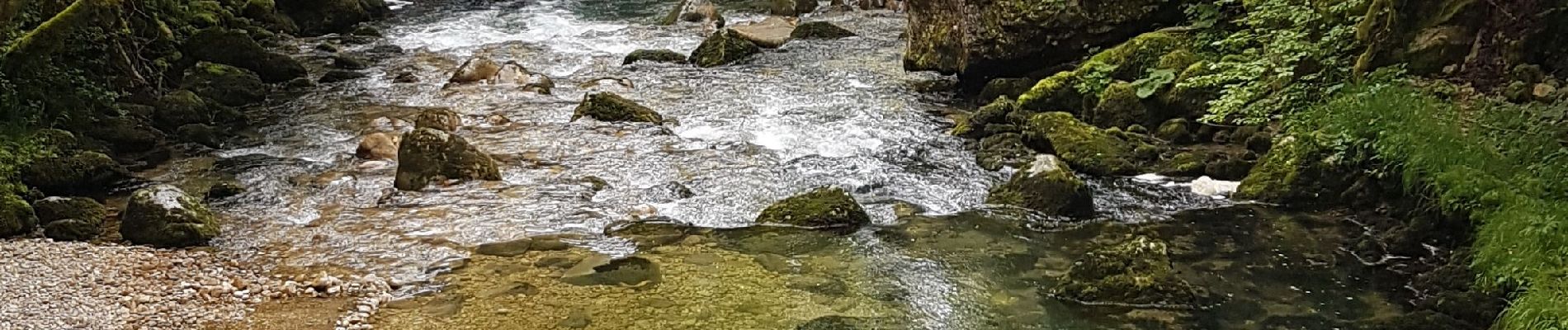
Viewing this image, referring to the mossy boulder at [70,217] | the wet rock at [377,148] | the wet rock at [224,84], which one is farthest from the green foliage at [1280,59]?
the wet rock at [224,84]

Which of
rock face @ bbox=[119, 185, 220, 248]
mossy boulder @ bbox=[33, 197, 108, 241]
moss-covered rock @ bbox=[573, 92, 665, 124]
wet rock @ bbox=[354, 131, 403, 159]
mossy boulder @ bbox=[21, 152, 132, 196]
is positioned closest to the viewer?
rock face @ bbox=[119, 185, 220, 248]

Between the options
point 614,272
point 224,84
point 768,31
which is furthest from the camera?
point 768,31

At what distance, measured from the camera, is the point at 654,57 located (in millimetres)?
18016

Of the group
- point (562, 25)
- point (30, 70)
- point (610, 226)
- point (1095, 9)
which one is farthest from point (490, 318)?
point (562, 25)

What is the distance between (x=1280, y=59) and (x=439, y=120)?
893cm

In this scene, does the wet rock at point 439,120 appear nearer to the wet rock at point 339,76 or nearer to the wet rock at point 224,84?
the wet rock at point 224,84

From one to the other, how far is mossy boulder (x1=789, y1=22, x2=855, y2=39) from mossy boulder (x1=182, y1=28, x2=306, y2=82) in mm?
7906

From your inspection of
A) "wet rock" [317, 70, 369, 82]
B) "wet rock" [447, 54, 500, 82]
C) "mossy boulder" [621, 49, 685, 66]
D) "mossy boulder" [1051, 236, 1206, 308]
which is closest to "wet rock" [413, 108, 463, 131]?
"wet rock" [447, 54, 500, 82]

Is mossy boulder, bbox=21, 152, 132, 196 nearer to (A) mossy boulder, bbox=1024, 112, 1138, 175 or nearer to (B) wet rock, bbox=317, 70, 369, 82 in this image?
(B) wet rock, bbox=317, 70, 369, 82

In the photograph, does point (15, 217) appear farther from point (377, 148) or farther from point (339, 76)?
point (339, 76)

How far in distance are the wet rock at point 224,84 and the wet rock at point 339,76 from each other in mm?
1013

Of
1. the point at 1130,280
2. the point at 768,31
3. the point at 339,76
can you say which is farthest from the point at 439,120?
the point at 1130,280

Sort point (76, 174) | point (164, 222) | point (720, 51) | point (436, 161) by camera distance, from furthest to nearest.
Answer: point (720, 51) < point (436, 161) < point (76, 174) < point (164, 222)

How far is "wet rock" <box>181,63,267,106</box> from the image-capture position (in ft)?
46.9
